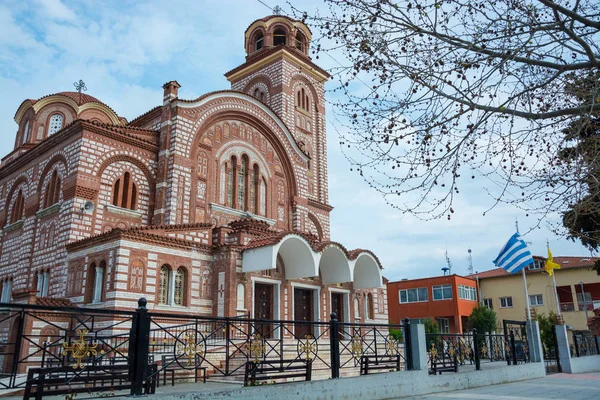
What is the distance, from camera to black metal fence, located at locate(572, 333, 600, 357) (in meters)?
18.4

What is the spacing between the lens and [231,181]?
23.9 metres

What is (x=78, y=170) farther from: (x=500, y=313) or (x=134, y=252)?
(x=500, y=313)

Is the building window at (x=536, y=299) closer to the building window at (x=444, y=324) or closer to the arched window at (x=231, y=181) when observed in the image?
the building window at (x=444, y=324)

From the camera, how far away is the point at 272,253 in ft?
58.7

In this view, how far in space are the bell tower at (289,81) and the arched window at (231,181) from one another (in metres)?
7.46

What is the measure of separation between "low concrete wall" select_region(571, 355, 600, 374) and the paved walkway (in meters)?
4.18

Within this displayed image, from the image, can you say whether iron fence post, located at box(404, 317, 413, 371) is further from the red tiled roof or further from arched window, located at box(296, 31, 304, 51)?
the red tiled roof

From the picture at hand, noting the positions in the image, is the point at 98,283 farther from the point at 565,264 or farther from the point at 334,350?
the point at 565,264

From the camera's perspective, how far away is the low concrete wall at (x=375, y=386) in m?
7.44

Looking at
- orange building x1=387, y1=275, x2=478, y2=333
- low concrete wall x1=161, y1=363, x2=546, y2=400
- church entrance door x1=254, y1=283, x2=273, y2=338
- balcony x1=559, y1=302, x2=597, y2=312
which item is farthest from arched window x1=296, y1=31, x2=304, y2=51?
balcony x1=559, y1=302, x2=597, y2=312

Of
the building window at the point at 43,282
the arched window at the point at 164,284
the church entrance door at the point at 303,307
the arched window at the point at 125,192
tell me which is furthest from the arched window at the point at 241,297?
the building window at the point at 43,282

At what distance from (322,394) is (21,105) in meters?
29.0

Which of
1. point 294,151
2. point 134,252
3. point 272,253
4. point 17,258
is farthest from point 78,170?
point 294,151

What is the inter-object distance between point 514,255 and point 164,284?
42.9ft
